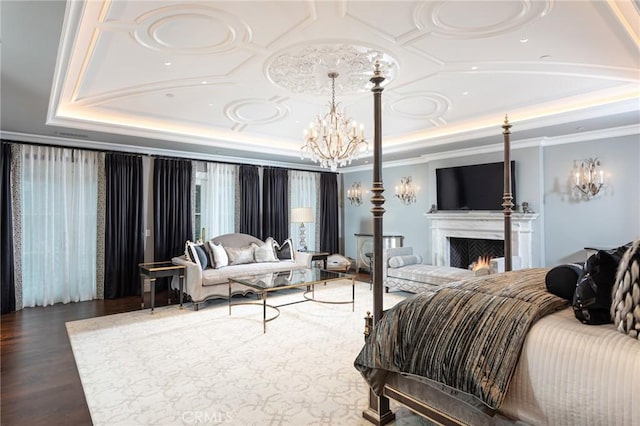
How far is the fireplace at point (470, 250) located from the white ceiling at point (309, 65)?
1.98 metres

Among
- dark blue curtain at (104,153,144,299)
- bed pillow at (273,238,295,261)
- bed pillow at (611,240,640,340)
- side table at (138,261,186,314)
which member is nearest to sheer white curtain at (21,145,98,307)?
dark blue curtain at (104,153,144,299)

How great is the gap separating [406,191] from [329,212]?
2180mm

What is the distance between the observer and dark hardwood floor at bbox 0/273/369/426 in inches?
98.0

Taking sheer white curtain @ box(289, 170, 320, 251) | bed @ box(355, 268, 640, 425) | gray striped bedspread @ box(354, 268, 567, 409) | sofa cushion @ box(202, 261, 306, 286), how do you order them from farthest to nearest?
sheer white curtain @ box(289, 170, 320, 251) → sofa cushion @ box(202, 261, 306, 286) → gray striped bedspread @ box(354, 268, 567, 409) → bed @ box(355, 268, 640, 425)

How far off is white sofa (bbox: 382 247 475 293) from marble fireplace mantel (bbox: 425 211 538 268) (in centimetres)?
88

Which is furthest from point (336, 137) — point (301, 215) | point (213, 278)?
point (301, 215)

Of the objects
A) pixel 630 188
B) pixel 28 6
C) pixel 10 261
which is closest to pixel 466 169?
pixel 630 188

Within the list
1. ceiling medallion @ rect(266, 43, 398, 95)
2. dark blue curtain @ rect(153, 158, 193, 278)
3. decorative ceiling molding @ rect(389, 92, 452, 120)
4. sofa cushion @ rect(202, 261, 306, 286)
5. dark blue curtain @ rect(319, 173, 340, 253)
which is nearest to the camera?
ceiling medallion @ rect(266, 43, 398, 95)

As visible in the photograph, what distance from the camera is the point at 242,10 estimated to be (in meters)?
2.70

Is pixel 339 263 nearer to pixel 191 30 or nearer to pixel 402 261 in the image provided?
pixel 402 261

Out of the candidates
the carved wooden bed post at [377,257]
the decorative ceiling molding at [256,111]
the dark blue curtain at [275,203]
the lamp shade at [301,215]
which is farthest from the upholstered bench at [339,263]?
the carved wooden bed post at [377,257]

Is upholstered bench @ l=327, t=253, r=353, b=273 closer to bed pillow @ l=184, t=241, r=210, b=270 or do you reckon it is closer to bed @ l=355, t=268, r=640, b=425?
bed pillow @ l=184, t=241, r=210, b=270

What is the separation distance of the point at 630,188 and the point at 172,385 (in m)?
6.13

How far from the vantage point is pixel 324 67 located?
3666 millimetres
